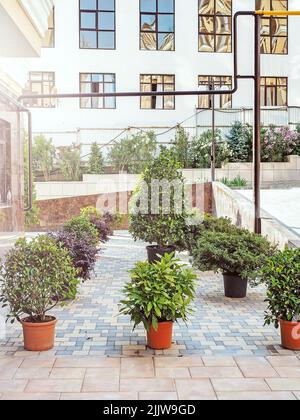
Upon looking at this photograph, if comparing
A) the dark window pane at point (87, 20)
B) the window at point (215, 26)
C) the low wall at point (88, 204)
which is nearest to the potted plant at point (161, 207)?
the low wall at point (88, 204)

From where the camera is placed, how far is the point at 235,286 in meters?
6.77

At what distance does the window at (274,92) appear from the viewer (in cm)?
2125

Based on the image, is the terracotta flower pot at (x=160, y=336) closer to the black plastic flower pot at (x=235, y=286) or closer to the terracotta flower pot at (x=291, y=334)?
the terracotta flower pot at (x=291, y=334)

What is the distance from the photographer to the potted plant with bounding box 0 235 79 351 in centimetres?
455

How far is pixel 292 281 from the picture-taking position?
15.3 ft

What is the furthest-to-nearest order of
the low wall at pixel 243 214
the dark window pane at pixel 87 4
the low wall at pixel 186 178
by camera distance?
the dark window pane at pixel 87 4 < the low wall at pixel 186 178 < the low wall at pixel 243 214

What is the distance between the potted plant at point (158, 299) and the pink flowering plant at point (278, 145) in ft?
45.0

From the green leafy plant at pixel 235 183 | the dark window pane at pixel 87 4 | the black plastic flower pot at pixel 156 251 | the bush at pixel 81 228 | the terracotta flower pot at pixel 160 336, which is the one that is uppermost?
the dark window pane at pixel 87 4

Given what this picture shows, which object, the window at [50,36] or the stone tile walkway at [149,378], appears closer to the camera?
the stone tile walkway at [149,378]

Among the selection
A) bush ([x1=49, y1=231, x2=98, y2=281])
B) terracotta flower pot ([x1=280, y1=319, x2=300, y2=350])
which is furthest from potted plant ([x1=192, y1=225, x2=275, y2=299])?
terracotta flower pot ([x1=280, y1=319, x2=300, y2=350])

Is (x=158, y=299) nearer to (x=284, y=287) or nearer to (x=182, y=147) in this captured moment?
(x=284, y=287)

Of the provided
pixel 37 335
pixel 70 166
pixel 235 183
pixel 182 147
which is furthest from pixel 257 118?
pixel 182 147

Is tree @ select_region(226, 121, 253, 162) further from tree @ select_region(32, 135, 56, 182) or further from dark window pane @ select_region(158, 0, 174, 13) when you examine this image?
tree @ select_region(32, 135, 56, 182)

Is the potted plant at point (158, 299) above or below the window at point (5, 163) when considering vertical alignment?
below
